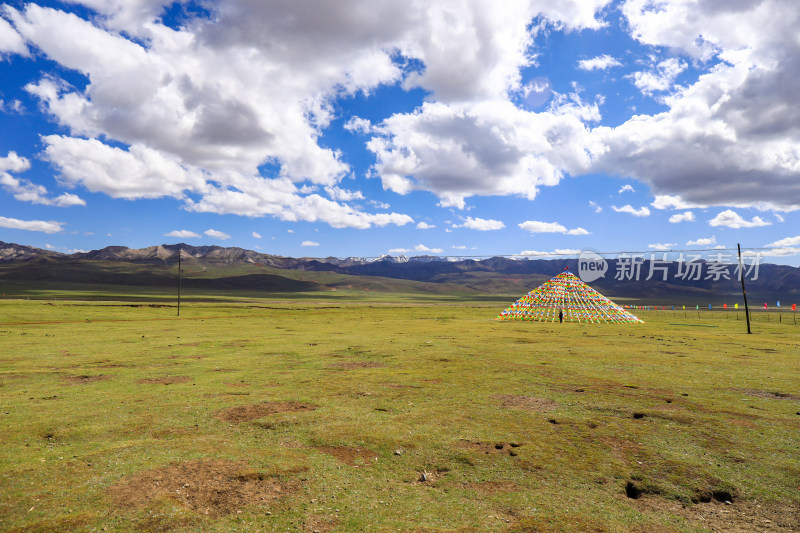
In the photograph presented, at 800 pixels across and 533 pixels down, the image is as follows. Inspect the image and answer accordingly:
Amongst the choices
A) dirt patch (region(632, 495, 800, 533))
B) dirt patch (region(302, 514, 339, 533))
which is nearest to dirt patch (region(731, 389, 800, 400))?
dirt patch (region(632, 495, 800, 533))

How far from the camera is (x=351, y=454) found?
9680 millimetres

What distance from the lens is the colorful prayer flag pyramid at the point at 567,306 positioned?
58.7m

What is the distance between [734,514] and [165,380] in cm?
1879

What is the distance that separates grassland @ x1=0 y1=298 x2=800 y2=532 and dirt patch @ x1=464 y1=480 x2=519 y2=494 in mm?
56

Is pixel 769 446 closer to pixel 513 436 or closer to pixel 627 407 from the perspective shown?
pixel 627 407

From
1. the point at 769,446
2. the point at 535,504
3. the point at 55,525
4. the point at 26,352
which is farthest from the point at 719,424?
the point at 26,352

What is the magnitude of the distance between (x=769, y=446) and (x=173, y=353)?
27282mm

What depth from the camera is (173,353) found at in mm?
25406

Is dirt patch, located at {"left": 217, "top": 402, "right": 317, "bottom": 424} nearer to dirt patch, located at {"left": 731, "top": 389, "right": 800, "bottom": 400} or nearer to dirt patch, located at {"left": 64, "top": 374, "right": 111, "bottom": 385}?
dirt patch, located at {"left": 64, "top": 374, "right": 111, "bottom": 385}

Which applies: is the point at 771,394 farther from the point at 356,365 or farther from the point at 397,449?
the point at 356,365

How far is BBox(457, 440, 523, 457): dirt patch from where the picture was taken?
988 centimetres

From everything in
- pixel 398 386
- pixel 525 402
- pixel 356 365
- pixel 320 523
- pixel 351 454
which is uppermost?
pixel 320 523

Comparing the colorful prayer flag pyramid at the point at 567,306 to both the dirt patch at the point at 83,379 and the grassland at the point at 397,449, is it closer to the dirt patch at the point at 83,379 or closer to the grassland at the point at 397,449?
the grassland at the point at 397,449

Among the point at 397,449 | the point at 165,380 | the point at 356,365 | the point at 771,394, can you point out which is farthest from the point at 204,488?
the point at 771,394
